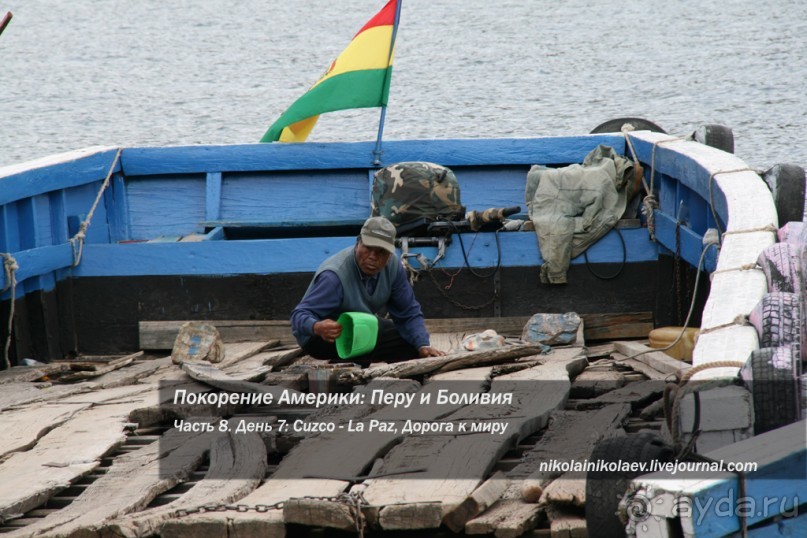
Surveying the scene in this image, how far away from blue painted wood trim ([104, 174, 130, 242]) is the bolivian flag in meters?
1.29

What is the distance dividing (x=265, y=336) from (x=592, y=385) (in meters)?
2.62

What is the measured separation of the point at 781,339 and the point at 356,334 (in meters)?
2.74

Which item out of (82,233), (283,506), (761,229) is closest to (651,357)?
(761,229)

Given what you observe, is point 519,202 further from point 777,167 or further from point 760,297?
point 760,297

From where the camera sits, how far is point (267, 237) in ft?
27.9

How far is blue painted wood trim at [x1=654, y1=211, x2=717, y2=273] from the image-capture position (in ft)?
19.6

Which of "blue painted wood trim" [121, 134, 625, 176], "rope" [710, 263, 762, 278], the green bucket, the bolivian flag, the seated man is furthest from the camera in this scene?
the bolivian flag

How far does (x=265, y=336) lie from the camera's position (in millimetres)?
7262

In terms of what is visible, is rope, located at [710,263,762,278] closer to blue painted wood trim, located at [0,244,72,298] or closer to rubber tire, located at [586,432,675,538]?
rubber tire, located at [586,432,675,538]

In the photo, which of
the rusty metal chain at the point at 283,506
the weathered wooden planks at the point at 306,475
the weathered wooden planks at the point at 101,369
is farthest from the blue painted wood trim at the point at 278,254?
the rusty metal chain at the point at 283,506

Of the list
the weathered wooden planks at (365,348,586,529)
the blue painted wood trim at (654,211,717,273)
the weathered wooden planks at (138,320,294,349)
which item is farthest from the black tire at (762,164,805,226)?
the weathered wooden planks at (138,320,294,349)

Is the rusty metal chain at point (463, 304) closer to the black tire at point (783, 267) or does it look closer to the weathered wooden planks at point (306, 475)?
the weathered wooden planks at point (306, 475)

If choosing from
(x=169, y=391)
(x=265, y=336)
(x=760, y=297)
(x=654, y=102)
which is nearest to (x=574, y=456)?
(x=760, y=297)

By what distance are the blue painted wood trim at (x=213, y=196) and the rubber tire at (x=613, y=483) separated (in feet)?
19.0
